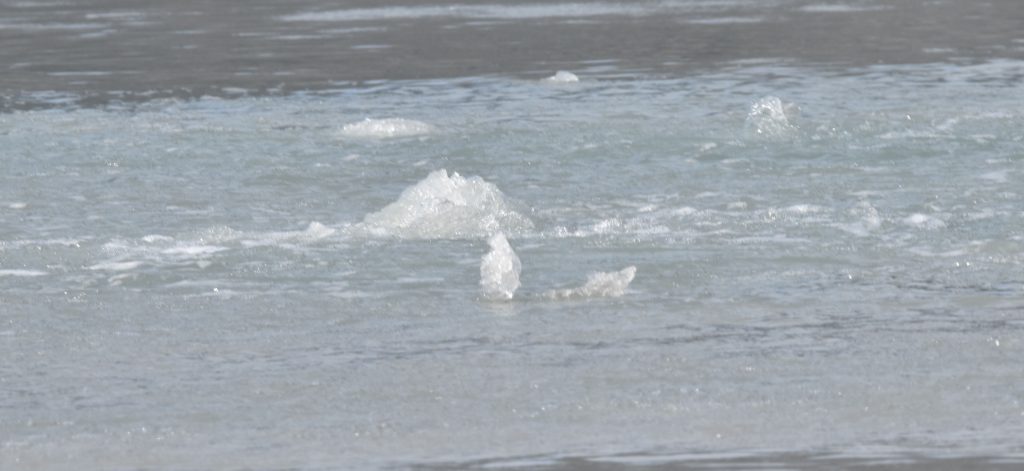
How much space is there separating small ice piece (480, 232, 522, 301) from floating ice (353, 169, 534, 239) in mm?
1401

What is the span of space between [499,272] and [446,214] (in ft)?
6.03

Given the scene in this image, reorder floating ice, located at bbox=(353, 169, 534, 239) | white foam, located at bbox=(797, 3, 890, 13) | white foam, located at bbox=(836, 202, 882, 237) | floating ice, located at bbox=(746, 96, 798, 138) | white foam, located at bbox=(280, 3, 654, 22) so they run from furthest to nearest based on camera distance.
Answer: white foam, located at bbox=(280, 3, 654, 22), white foam, located at bbox=(797, 3, 890, 13), floating ice, located at bbox=(746, 96, 798, 138), floating ice, located at bbox=(353, 169, 534, 239), white foam, located at bbox=(836, 202, 882, 237)

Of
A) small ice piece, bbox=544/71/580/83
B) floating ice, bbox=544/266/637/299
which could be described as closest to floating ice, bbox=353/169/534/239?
floating ice, bbox=544/266/637/299

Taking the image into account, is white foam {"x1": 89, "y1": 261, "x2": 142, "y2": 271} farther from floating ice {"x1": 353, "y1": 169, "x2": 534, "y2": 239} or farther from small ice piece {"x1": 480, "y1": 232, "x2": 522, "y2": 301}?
small ice piece {"x1": 480, "y1": 232, "x2": 522, "y2": 301}

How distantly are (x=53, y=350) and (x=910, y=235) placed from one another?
4.58 m

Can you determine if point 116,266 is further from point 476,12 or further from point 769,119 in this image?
point 476,12

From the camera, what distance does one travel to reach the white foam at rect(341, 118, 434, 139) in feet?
47.5

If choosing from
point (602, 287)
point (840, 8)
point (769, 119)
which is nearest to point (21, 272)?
point (602, 287)

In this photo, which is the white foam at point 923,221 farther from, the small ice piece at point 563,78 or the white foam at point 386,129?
the small ice piece at point 563,78

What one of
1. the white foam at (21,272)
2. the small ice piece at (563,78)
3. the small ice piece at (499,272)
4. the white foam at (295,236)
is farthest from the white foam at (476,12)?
the small ice piece at (499,272)

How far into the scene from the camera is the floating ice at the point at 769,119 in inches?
543

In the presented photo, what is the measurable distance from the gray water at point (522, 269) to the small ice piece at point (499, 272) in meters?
0.06

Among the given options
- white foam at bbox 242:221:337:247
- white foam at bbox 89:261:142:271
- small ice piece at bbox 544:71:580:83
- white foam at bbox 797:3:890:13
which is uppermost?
white foam at bbox 89:261:142:271

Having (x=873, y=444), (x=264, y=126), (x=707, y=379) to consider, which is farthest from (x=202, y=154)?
(x=873, y=444)
